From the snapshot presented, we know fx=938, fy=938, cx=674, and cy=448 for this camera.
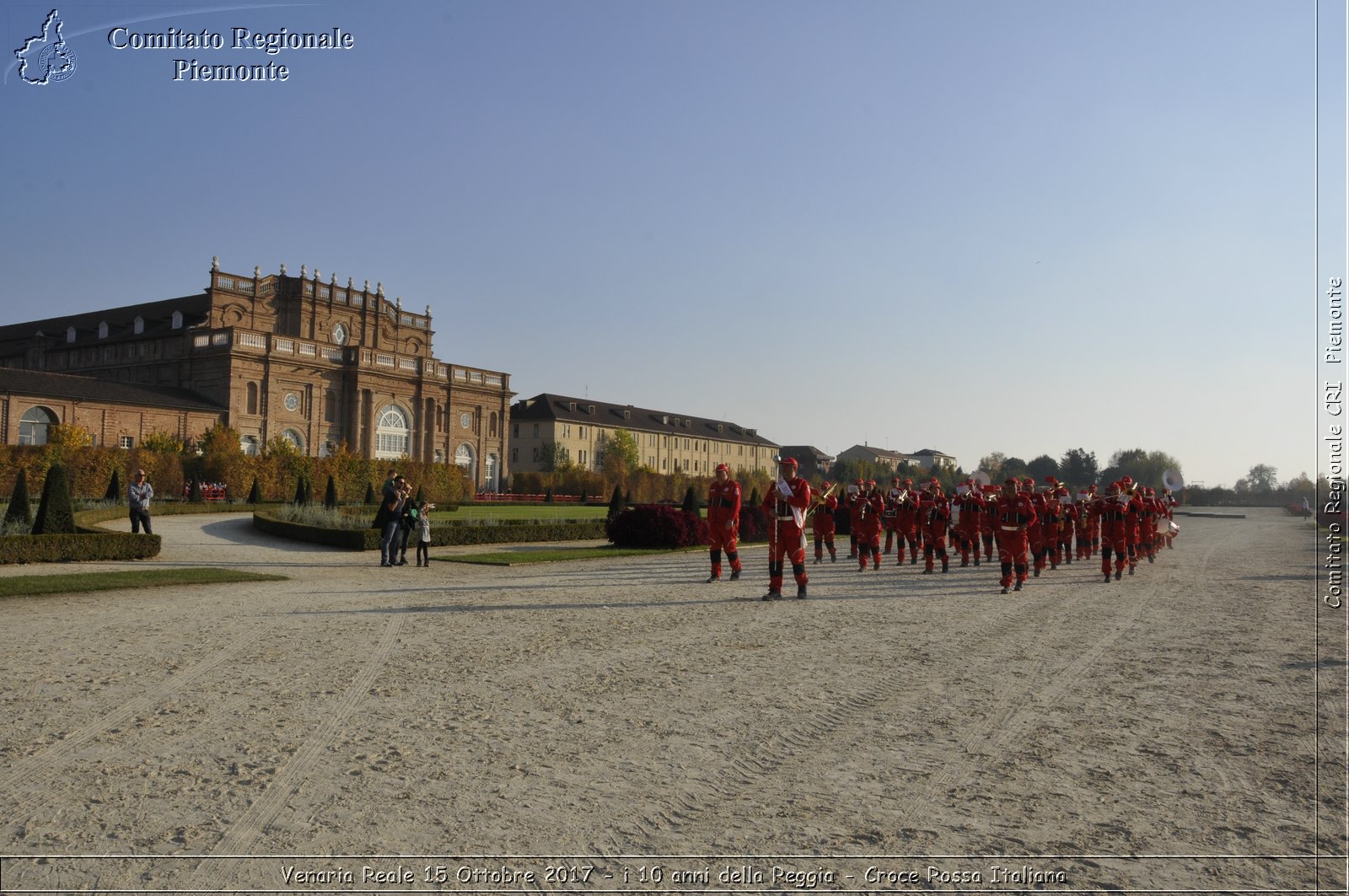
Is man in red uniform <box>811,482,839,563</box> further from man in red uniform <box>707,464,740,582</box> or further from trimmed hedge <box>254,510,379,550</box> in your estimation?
trimmed hedge <box>254,510,379,550</box>

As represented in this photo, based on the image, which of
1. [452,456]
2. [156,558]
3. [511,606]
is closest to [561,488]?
[452,456]

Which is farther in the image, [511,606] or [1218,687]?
[511,606]

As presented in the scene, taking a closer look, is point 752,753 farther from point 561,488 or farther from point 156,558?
point 561,488

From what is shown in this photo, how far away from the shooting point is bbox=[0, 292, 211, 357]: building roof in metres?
67.1

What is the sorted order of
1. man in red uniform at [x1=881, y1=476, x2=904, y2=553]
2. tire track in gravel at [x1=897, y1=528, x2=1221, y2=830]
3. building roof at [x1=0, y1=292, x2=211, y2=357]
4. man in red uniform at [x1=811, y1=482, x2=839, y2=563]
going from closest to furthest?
1. tire track in gravel at [x1=897, y1=528, x2=1221, y2=830]
2. man in red uniform at [x1=881, y1=476, x2=904, y2=553]
3. man in red uniform at [x1=811, y1=482, x2=839, y2=563]
4. building roof at [x1=0, y1=292, x2=211, y2=357]

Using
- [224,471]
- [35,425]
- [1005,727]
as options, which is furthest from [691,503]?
[35,425]

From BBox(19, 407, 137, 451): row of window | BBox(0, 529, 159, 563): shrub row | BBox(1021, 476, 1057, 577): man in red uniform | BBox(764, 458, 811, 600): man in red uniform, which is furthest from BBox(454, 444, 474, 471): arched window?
BBox(764, 458, 811, 600): man in red uniform

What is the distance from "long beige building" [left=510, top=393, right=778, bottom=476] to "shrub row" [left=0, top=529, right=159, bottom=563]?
7130cm

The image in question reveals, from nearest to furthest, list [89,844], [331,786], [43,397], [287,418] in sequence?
1. [89,844]
2. [331,786]
3. [43,397]
4. [287,418]

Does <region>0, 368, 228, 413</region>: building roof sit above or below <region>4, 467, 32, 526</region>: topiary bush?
above

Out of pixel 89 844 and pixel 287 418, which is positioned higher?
pixel 287 418

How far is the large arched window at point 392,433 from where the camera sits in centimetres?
6794

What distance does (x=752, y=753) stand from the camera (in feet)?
18.1

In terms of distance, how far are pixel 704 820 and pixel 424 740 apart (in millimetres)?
2069
